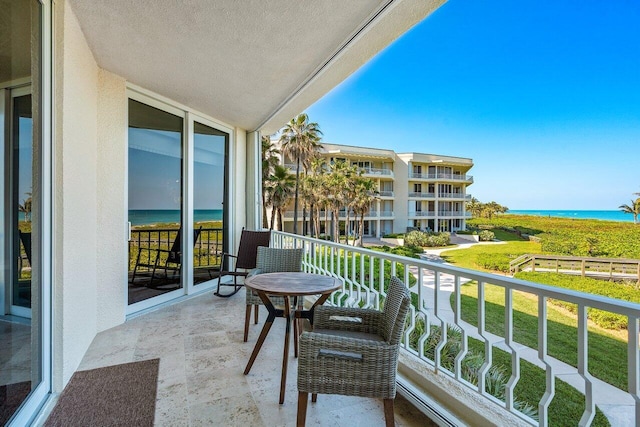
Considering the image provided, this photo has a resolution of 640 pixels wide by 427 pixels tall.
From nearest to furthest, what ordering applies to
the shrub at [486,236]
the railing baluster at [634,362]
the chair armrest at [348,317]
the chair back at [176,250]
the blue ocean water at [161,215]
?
1. the railing baluster at [634,362]
2. the chair armrest at [348,317]
3. the blue ocean water at [161,215]
4. the chair back at [176,250]
5. the shrub at [486,236]

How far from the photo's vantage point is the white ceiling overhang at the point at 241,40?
212 cm

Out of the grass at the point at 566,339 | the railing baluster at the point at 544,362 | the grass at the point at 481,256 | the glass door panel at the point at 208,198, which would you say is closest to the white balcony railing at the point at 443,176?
the grass at the point at 481,256

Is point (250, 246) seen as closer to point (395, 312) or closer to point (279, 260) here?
point (279, 260)

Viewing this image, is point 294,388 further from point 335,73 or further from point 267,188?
point 267,188

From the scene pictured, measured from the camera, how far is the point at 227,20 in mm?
2260

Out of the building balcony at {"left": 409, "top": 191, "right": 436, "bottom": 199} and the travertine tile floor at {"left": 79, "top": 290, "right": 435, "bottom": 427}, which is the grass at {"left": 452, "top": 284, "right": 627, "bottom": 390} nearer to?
the travertine tile floor at {"left": 79, "top": 290, "right": 435, "bottom": 427}

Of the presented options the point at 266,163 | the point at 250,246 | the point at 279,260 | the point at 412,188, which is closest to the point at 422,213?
the point at 412,188

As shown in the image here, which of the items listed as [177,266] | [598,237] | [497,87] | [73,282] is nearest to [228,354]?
[73,282]

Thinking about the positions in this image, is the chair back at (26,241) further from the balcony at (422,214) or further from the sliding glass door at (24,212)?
the balcony at (422,214)

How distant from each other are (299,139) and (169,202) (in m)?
16.2

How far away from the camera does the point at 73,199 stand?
2303 millimetres

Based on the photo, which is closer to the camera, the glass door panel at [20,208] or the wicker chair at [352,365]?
the wicker chair at [352,365]

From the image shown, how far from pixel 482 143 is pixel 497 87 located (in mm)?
6717

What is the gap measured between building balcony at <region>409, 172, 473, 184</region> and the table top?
1023 inches
